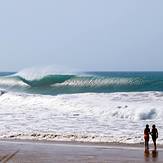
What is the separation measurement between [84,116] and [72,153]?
1036 centimetres

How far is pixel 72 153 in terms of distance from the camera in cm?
1545

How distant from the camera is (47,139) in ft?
62.4

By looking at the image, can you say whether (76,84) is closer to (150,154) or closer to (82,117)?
(82,117)

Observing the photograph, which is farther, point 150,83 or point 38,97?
point 150,83

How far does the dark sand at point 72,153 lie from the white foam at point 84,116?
1738mm

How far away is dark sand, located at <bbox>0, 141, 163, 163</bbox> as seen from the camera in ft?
46.6

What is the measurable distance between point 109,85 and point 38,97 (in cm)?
2299

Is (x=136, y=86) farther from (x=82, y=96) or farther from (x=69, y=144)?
(x=69, y=144)

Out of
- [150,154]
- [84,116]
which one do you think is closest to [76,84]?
[84,116]

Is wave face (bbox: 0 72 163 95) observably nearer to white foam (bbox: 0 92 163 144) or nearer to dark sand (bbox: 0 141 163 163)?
white foam (bbox: 0 92 163 144)

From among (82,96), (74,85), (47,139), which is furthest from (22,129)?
(74,85)

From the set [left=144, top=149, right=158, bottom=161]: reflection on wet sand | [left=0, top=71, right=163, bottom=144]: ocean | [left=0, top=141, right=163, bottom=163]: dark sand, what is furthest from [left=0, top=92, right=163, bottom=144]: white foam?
[left=144, top=149, right=158, bottom=161]: reflection on wet sand

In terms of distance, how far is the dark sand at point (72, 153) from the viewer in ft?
46.6

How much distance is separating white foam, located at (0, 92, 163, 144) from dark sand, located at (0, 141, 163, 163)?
5.70 feet
